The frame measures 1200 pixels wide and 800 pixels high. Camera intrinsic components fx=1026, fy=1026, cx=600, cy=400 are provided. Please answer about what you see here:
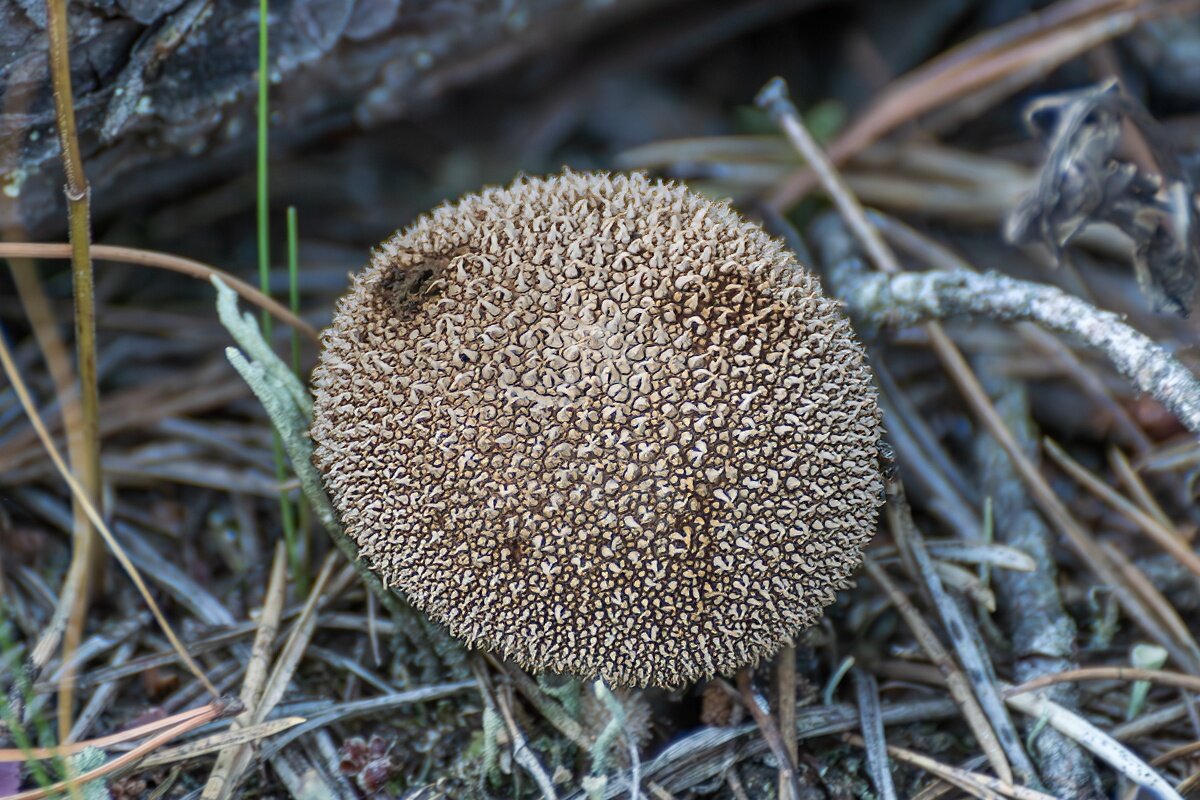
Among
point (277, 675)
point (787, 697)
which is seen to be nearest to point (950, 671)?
point (787, 697)

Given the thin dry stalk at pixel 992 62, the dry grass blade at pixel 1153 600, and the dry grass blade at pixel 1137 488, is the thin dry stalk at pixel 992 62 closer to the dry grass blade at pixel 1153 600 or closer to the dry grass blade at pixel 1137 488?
the dry grass blade at pixel 1137 488

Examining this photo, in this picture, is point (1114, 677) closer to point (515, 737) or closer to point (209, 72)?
point (515, 737)

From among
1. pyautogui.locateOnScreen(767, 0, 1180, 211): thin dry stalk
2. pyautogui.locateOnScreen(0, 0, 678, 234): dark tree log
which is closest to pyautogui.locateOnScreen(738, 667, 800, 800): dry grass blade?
pyautogui.locateOnScreen(767, 0, 1180, 211): thin dry stalk

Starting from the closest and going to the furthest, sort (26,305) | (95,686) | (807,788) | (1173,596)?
(807,788) < (95,686) < (1173,596) < (26,305)

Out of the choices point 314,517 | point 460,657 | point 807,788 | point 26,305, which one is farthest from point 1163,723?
point 26,305

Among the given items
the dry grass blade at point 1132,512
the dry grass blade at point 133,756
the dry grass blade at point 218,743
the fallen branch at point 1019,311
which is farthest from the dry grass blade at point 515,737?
the dry grass blade at point 1132,512

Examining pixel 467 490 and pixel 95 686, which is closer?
pixel 467 490

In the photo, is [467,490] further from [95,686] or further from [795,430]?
[95,686]
